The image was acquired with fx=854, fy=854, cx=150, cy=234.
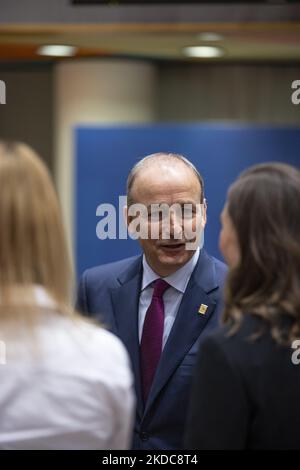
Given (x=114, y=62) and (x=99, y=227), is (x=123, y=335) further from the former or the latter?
(x=114, y=62)

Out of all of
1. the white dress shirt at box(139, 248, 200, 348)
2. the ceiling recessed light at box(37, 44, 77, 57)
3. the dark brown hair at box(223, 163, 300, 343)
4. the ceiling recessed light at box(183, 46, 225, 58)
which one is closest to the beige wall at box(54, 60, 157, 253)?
the ceiling recessed light at box(37, 44, 77, 57)

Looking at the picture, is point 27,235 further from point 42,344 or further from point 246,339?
point 246,339

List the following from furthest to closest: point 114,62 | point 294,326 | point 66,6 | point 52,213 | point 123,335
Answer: point 114,62, point 66,6, point 123,335, point 294,326, point 52,213

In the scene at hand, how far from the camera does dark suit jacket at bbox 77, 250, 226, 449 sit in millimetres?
2164

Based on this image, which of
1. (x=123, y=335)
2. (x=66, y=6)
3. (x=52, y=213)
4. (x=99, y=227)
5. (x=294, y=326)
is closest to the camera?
(x=52, y=213)

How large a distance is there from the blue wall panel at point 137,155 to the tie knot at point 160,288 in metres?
2.65

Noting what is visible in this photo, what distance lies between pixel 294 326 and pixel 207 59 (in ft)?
13.9

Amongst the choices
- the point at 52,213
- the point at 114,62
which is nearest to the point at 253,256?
the point at 52,213

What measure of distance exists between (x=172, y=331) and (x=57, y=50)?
3.17 metres

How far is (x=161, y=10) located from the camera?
413 centimetres

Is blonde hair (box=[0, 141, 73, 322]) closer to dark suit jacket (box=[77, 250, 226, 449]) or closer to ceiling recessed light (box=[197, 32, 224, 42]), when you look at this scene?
dark suit jacket (box=[77, 250, 226, 449])

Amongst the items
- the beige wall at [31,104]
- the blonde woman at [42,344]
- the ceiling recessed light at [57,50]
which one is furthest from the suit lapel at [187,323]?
the beige wall at [31,104]

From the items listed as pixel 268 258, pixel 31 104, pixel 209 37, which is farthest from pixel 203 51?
pixel 268 258
